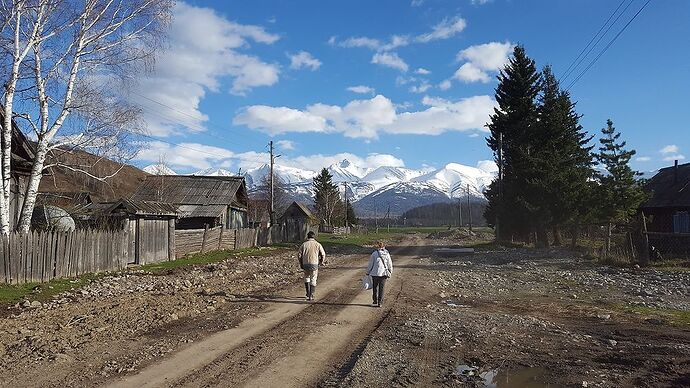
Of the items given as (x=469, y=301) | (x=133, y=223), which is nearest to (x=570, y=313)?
(x=469, y=301)

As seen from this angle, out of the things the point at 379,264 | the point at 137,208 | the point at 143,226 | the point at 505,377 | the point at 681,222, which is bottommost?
the point at 505,377

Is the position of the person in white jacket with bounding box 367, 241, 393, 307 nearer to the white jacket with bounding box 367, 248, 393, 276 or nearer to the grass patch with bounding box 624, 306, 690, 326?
the white jacket with bounding box 367, 248, 393, 276

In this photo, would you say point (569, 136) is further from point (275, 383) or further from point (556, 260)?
point (275, 383)

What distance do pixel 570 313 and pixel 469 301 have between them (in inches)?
107

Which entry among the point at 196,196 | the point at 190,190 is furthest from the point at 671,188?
the point at 190,190

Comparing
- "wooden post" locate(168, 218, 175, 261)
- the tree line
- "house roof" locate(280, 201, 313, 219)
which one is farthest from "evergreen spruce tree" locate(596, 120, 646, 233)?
"house roof" locate(280, 201, 313, 219)

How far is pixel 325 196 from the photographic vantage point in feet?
289

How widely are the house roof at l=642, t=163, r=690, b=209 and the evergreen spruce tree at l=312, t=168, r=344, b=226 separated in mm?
54842

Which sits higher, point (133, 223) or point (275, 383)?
point (133, 223)

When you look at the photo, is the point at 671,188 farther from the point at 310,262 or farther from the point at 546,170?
the point at 310,262

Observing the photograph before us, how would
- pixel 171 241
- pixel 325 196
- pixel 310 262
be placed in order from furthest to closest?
1. pixel 325 196
2. pixel 171 241
3. pixel 310 262

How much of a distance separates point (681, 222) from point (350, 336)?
31102 millimetres

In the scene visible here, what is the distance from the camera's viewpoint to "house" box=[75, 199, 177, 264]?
73.8 feet

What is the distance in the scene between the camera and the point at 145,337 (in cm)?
914
